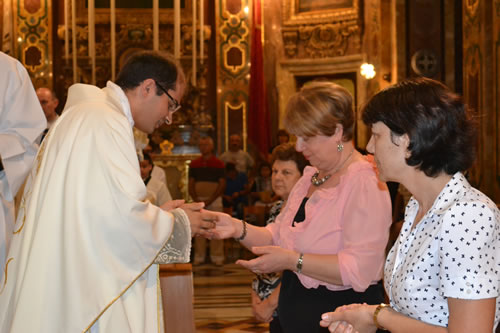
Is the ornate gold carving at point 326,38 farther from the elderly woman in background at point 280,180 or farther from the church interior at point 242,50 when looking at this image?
the elderly woman in background at point 280,180

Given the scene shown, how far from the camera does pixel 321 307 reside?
279 cm

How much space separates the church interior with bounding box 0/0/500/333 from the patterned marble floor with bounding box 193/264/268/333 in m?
0.70

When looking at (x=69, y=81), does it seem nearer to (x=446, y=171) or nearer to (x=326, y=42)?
(x=326, y=42)

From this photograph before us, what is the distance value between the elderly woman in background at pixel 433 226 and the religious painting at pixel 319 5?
12.1 meters

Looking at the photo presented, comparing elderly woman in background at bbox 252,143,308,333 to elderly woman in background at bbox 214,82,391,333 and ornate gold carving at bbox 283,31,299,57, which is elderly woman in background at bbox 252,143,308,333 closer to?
elderly woman in background at bbox 214,82,391,333

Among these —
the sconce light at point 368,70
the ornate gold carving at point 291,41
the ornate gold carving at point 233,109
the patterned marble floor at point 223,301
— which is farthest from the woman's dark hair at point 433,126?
the ornate gold carving at point 291,41

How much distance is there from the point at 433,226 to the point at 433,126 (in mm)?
287

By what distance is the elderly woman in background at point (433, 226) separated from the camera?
1760 mm

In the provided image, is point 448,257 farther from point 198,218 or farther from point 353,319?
point 198,218

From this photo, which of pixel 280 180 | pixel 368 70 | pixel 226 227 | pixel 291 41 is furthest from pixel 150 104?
pixel 291 41

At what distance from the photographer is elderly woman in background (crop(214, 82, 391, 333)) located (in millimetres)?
2697

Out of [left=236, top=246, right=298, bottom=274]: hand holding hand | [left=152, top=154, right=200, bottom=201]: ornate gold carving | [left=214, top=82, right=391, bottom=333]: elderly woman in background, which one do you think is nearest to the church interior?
[left=152, top=154, right=200, bottom=201]: ornate gold carving

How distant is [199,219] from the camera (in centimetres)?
312

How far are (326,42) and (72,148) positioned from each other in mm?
11651
